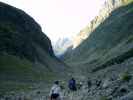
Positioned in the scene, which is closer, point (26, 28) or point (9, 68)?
point (9, 68)

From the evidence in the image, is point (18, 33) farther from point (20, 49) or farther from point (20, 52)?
point (20, 52)

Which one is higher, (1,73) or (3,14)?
(3,14)

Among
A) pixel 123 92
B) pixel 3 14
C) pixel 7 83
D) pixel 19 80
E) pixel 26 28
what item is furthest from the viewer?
pixel 26 28

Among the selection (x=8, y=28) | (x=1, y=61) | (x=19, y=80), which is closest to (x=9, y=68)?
(x=1, y=61)

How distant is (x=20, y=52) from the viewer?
131 metres

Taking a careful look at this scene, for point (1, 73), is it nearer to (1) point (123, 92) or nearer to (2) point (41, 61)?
(2) point (41, 61)

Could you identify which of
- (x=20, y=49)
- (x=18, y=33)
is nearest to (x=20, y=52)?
(x=20, y=49)

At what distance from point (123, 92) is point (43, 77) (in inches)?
3459

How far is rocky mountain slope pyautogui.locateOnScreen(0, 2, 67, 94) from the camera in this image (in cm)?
10244

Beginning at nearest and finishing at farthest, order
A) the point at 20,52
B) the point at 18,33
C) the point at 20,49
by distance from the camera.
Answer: the point at 20,52, the point at 20,49, the point at 18,33

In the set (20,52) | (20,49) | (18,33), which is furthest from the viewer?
(18,33)

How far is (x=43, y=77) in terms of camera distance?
370ft

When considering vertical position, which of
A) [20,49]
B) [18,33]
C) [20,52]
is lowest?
[20,52]

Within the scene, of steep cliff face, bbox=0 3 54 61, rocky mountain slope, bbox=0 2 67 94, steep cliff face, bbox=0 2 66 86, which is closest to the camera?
rocky mountain slope, bbox=0 2 67 94
